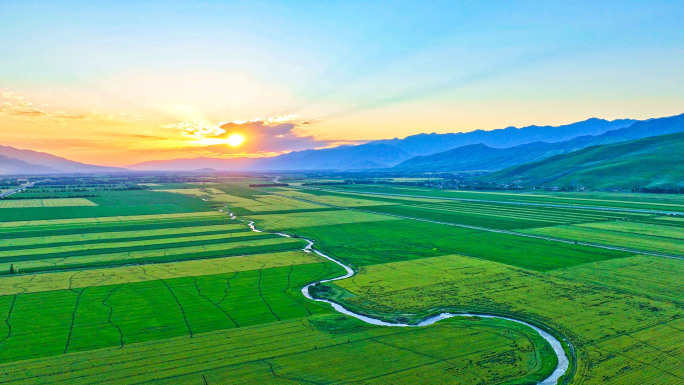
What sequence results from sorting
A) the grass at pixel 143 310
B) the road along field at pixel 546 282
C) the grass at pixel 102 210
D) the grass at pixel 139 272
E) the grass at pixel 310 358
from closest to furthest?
the grass at pixel 310 358 < the road along field at pixel 546 282 < the grass at pixel 143 310 < the grass at pixel 139 272 < the grass at pixel 102 210

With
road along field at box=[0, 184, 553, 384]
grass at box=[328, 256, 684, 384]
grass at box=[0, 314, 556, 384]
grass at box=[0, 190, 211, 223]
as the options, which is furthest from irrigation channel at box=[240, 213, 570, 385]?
grass at box=[0, 190, 211, 223]

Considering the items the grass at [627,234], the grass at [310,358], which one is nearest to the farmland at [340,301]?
the grass at [310,358]

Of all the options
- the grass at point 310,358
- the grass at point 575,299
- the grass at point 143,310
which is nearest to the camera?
the grass at point 310,358

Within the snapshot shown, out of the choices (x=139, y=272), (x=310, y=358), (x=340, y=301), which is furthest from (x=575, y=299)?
(x=139, y=272)

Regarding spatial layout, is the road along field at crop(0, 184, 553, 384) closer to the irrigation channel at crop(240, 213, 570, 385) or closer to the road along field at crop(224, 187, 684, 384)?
the irrigation channel at crop(240, 213, 570, 385)

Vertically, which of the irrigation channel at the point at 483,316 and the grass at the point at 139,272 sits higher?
the grass at the point at 139,272

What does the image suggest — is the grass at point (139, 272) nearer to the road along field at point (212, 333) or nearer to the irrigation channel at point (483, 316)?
the road along field at point (212, 333)
